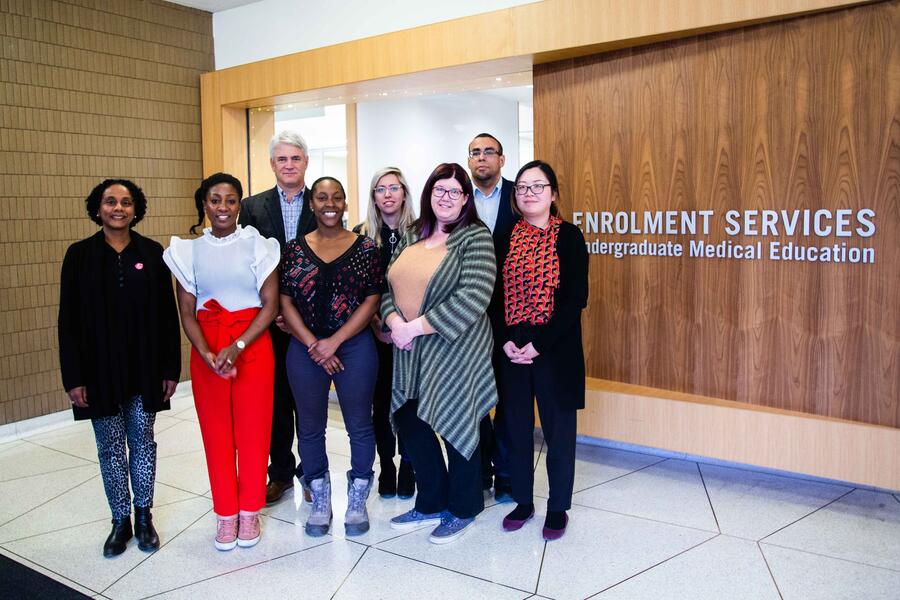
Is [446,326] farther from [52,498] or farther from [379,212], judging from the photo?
[52,498]

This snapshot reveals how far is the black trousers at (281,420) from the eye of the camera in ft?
11.9

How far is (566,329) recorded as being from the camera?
3.06 meters

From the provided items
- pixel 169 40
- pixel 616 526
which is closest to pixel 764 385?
pixel 616 526

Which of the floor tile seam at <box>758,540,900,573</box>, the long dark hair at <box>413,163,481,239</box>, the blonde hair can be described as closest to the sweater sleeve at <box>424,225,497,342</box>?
the long dark hair at <box>413,163,481,239</box>

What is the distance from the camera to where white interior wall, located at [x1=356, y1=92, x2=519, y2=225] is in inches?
275

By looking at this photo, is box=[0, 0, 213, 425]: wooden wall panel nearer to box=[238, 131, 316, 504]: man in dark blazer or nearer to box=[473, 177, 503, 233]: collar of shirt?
box=[238, 131, 316, 504]: man in dark blazer

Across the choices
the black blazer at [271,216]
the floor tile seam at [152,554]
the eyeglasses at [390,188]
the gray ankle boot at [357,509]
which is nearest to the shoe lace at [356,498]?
the gray ankle boot at [357,509]

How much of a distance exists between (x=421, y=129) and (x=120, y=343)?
517 centimetres

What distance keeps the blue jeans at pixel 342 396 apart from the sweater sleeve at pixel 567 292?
79 cm

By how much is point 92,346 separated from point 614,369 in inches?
116

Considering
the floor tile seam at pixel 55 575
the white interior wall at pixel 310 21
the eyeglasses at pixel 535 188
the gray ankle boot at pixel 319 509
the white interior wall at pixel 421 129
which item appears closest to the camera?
the floor tile seam at pixel 55 575

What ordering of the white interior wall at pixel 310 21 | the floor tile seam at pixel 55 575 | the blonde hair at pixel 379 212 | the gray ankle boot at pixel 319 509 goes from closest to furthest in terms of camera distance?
the floor tile seam at pixel 55 575
the gray ankle boot at pixel 319 509
the blonde hair at pixel 379 212
the white interior wall at pixel 310 21

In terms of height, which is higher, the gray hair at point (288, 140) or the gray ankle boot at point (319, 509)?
the gray hair at point (288, 140)

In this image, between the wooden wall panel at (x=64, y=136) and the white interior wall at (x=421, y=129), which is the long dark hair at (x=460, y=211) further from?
the white interior wall at (x=421, y=129)
